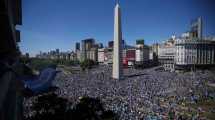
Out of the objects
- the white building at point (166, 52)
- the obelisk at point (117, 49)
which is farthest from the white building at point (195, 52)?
the obelisk at point (117, 49)

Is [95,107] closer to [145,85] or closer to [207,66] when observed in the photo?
[145,85]

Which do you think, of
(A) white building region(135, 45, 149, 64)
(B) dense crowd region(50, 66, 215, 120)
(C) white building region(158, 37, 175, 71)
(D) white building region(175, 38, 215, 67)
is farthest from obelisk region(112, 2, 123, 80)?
(C) white building region(158, 37, 175, 71)

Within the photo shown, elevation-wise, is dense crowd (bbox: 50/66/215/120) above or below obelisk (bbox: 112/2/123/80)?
below

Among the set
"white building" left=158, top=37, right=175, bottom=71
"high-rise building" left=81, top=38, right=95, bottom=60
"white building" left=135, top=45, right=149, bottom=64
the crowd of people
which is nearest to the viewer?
the crowd of people

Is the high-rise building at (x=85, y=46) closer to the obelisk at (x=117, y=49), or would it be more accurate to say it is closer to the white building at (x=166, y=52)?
the obelisk at (x=117, y=49)

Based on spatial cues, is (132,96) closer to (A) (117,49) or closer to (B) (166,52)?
(A) (117,49)

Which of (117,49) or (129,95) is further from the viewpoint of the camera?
(117,49)

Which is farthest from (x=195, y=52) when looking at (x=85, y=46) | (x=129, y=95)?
(x=129, y=95)

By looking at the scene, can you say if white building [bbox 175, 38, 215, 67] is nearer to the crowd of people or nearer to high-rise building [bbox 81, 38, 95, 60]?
high-rise building [bbox 81, 38, 95, 60]

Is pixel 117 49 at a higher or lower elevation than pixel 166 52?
lower

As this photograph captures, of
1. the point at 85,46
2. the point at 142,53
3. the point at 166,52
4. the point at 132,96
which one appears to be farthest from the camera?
the point at 166,52

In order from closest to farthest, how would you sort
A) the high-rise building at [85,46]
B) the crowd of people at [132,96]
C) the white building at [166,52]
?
the crowd of people at [132,96] → the high-rise building at [85,46] → the white building at [166,52]

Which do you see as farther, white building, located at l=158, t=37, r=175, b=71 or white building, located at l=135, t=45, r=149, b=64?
white building, located at l=158, t=37, r=175, b=71
